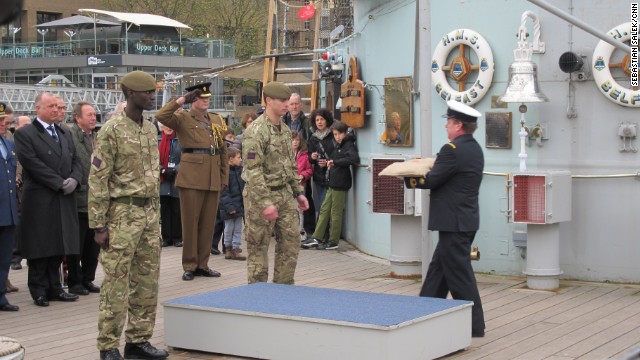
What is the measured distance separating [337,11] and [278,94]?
564 inches

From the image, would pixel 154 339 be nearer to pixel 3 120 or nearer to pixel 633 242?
pixel 3 120

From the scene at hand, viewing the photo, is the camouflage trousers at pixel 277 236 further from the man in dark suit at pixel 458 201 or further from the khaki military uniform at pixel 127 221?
the khaki military uniform at pixel 127 221

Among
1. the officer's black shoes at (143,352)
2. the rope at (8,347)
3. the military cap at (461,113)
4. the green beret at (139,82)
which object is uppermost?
the green beret at (139,82)

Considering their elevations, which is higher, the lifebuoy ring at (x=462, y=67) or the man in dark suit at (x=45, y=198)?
the lifebuoy ring at (x=462, y=67)

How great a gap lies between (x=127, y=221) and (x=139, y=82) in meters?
1.09

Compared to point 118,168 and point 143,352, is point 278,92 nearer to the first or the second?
point 118,168

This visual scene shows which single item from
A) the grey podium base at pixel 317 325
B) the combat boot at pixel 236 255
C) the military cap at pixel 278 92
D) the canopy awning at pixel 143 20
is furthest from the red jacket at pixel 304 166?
the canopy awning at pixel 143 20

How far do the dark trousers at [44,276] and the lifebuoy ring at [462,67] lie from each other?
4625 mm

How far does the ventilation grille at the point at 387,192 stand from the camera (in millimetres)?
11750

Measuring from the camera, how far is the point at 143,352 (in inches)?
322

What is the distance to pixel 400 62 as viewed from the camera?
1281 centimetres

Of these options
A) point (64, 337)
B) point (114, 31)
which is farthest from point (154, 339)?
point (114, 31)

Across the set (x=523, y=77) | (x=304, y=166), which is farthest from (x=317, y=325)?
(x=304, y=166)

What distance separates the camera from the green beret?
8125mm
